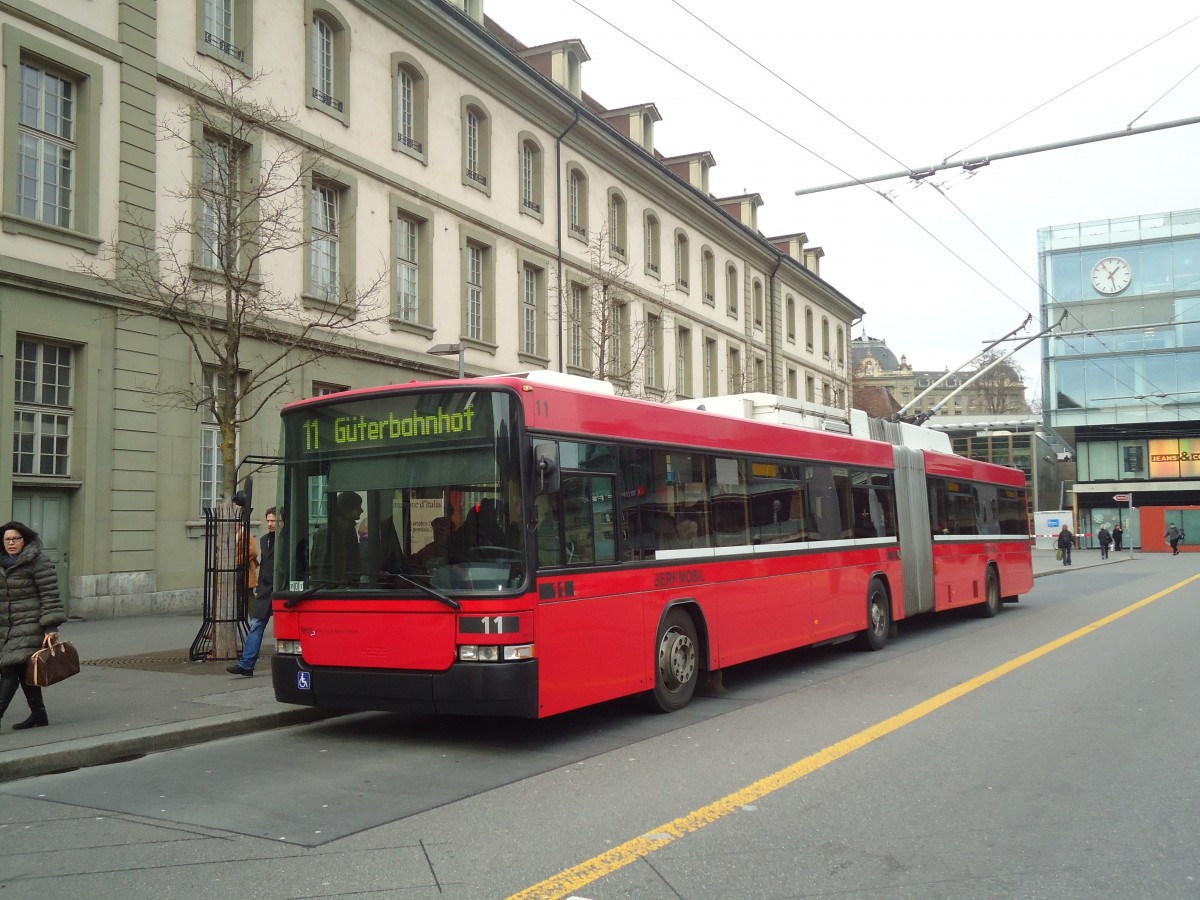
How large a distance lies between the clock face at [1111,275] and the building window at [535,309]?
159ft

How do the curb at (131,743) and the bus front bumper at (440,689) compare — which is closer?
the curb at (131,743)

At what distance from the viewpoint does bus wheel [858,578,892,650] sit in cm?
1439

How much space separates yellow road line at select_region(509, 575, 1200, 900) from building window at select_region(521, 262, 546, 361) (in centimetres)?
1938

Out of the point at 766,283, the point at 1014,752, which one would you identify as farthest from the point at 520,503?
the point at 766,283

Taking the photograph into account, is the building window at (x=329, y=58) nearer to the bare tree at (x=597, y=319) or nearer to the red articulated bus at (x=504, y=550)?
the bare tree at (x=597, y=319)

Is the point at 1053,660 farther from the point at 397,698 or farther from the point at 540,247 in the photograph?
the point at 540,247

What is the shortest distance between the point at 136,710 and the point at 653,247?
2903cm

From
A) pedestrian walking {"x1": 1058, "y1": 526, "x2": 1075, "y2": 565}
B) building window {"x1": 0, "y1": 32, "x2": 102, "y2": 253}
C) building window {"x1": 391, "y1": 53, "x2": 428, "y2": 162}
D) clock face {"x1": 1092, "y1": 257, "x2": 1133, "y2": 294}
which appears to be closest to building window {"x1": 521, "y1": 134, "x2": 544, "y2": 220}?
building window {"x1": 391, "y1": 53, "x2": 428, "y2": 162}

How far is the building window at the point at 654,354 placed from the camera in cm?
3519

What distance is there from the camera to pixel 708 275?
4078 centimetres

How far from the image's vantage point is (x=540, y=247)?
29.2 meters

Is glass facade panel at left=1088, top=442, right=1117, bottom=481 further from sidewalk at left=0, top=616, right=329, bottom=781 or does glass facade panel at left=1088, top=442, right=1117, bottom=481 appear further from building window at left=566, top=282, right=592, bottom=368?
sidewalk at left=0, top=616, right=329, bottom=781

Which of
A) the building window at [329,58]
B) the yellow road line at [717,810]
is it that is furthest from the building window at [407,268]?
the yellow road line at [717,810]

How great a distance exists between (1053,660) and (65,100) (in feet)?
52.6
